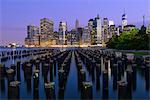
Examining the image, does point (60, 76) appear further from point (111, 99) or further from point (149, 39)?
point (149, 39)

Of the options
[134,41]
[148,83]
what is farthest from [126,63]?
[134,41]

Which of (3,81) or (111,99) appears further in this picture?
(3,81)

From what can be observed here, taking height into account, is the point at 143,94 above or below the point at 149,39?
below

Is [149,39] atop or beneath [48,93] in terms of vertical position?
atop

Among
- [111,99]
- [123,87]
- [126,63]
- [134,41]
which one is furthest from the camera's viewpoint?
[134,41]

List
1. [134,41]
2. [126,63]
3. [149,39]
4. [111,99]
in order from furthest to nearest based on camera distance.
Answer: [134,41]
[149,39]
[126,63]
[111,99]

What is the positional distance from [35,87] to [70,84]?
15.9 ft

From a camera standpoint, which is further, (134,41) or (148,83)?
(134,41)

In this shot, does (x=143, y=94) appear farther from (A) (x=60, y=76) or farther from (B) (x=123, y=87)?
(B) (x=123, y=87)

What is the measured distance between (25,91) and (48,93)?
695 cm

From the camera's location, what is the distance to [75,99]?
1930 cm

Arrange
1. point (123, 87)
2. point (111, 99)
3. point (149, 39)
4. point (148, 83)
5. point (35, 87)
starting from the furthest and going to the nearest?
point (149, 39) < point (148, 83) < point (35, 87) < point (111, 99) < point (123, 87)

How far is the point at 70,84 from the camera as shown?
24812 millimetres

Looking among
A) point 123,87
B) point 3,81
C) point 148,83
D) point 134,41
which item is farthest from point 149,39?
point 123,87
